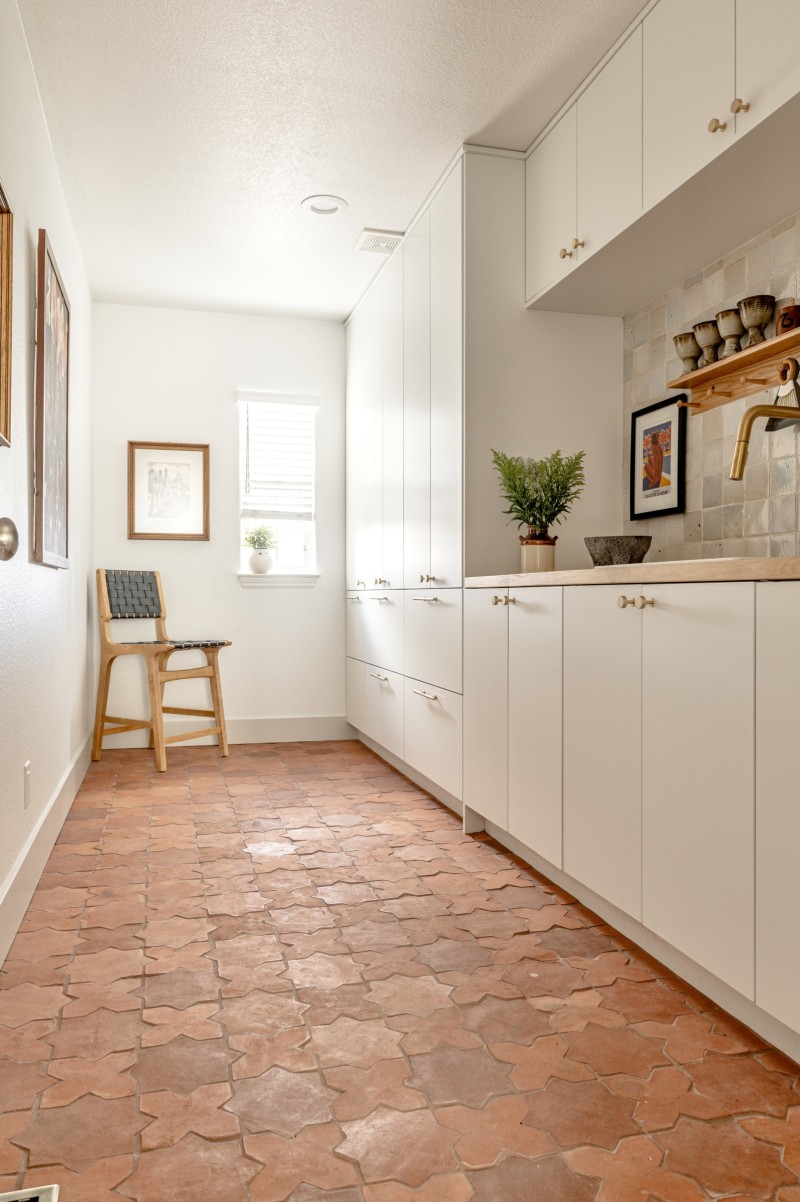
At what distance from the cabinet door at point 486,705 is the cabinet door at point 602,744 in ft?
1.38

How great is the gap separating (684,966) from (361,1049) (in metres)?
0.70

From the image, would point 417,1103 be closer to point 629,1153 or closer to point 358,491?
point 629,1153

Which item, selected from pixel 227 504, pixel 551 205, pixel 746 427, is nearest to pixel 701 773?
pixel 746 427

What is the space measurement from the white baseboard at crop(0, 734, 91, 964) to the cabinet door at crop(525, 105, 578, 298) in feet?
7.71

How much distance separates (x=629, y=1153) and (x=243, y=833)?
1.87 m

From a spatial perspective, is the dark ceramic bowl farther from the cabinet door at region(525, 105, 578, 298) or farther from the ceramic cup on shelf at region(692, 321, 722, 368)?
the cabinet door at region(525, 105, 578, 298)

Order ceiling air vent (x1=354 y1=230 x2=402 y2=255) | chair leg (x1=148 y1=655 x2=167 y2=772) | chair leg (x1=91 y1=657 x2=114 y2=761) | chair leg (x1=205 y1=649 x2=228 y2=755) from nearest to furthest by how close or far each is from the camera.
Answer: ceiling air vent (x1=354 y1=230 x2=402 y2=255) < chair leg (x1=148 y1=655 x2=167 y2=772) < chair leg (x1=91 y1=657 x2=114 y2=761) < chair leg (x1=205 y1=649 x2=228 y2=755)

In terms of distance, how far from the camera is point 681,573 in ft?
5.31

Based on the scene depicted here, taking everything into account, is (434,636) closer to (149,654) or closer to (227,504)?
(149,654)

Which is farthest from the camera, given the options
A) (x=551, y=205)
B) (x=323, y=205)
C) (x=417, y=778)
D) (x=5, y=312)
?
(x=417, y=778)

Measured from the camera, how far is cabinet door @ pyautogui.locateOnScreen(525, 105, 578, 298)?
103 inches

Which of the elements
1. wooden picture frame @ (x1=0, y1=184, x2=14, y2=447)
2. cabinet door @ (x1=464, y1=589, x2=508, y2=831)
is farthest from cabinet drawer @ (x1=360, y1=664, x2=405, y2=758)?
wooden picture frame @ (x1=0, y1=184, x2=14, y2=447)

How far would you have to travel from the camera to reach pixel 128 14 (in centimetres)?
228

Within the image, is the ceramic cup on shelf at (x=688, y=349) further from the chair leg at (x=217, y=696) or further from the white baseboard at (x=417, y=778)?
A: the chair leg at (x=217, y=696)
